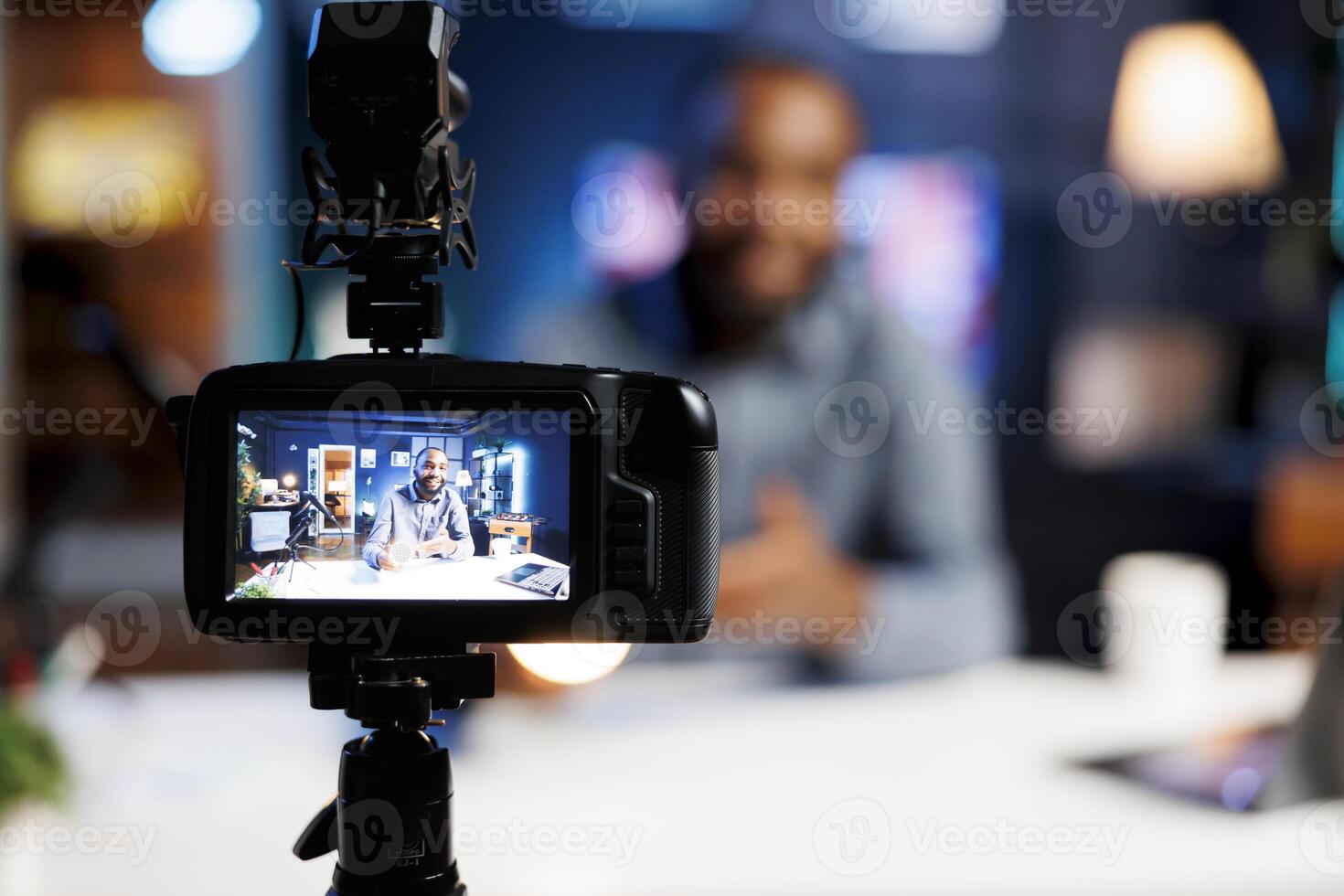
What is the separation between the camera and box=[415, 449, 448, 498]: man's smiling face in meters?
0.62

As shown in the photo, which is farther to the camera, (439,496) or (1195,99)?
(1195,99)

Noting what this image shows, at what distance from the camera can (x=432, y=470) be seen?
624 mm

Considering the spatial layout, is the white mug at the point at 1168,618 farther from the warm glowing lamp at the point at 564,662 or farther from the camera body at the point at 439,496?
the camera body at the point at 439,496

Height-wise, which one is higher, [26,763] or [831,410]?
[831,410]

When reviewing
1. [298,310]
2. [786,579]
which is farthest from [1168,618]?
[298,310]

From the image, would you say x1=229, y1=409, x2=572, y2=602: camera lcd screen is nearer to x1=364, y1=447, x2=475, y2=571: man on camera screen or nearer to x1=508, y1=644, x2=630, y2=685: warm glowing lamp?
x1=364, y1=447, x2=475, y2=571: man on camera screen

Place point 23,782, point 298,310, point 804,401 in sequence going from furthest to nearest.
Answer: point 804,401
point 23,782
point 298,310

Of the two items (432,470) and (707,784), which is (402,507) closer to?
(432,470)

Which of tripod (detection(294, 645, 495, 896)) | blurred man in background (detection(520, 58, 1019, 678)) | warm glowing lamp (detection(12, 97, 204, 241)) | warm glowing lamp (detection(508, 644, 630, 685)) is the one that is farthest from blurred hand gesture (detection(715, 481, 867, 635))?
warm glowing lamp (detection(12, 97, 204, 241))

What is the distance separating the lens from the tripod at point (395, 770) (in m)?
0.62

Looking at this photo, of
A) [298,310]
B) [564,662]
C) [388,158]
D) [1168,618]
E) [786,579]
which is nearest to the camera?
[388,158]

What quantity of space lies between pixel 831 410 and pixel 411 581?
5.79ft

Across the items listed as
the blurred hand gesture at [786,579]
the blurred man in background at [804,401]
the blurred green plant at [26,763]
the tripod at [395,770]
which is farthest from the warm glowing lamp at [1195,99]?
the blurred green plant at [26,763]

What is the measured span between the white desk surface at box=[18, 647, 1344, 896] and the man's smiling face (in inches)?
19.1
